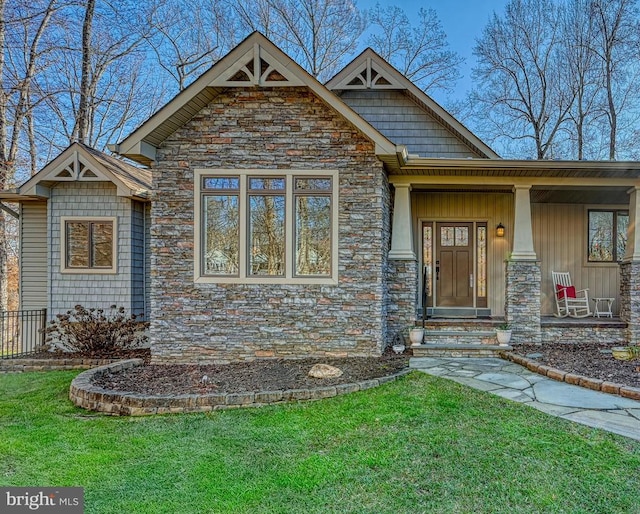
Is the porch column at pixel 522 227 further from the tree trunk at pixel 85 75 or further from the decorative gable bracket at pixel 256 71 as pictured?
the tree trunk at pixel 85 75

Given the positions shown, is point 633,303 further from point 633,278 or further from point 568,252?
point 568,252

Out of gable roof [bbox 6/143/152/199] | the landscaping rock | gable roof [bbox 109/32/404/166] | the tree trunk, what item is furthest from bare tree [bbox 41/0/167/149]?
the landscaping rock

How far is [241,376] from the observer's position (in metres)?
6.01

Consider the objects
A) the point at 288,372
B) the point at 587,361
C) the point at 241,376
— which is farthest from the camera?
the point at 587,361

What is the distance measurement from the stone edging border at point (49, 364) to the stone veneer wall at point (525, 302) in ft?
23.3

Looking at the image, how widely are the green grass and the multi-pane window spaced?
4.36m

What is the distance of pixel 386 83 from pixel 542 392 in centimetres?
748

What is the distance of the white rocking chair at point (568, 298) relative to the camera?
890 centimetres

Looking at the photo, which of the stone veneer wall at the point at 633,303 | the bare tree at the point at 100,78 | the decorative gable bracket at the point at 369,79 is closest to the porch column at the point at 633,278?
the stone veneer wall at the point at 633,303

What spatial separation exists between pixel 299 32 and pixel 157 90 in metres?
6.41

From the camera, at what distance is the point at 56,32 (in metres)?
14.3

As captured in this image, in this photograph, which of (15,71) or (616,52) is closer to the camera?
(15,71)

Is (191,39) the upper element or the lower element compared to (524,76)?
upper

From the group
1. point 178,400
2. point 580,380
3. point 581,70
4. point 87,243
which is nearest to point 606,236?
point 580,380
